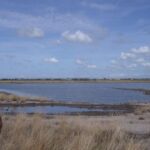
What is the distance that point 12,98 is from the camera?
51.4m

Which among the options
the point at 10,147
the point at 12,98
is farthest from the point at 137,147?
the point at 12,98

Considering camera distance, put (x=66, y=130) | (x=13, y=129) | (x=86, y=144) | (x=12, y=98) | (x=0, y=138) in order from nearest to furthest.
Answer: (x=86, y=144) < (x=0, y=138) < (x=13, y=129) < (x=66, y=130) < (x=12, y=98)

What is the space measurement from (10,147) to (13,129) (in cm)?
318

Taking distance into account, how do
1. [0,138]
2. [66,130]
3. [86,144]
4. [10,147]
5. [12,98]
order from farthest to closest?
[12,98] < [66,130] < [0,138] < [86,144] < [10,147]

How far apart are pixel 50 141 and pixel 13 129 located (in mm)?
2441

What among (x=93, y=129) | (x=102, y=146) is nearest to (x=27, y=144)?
(x=102, y=146)

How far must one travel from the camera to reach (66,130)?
12820mm

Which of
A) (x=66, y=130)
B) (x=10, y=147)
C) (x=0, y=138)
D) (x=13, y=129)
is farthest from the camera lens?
(x=66, y=130)

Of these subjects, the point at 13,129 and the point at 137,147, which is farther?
the point at 13,129

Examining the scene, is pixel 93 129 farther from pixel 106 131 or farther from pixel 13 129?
pixel 13 129

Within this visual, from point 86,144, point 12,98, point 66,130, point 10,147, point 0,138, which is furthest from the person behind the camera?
point 12,98

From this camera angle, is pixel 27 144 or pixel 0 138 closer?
pixel 27 144

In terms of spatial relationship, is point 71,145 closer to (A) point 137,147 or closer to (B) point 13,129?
(A) point 137,147

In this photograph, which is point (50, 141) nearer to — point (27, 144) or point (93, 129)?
point (27, 144)
